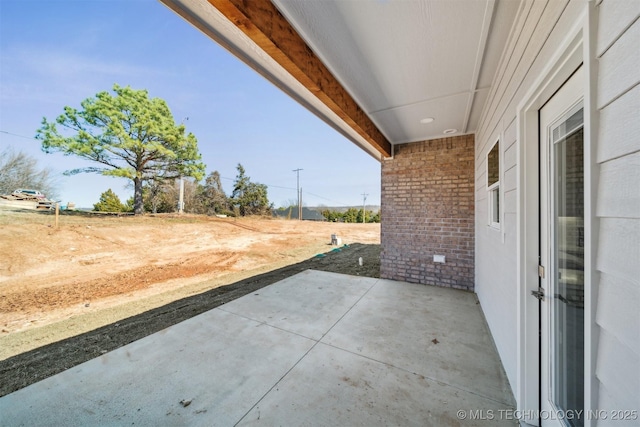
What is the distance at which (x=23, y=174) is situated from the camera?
36.7ft

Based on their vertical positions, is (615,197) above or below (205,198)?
below

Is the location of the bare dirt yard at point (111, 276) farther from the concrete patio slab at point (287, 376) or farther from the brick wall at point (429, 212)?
the brick wall at point (429, 212)

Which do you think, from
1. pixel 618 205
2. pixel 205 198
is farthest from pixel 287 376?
pixel 205 198

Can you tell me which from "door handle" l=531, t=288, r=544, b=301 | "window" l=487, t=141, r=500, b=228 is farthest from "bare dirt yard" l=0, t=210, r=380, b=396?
"door handle" l=531, t=288, r=544, b=301

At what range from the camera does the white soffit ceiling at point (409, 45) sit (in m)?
1.48

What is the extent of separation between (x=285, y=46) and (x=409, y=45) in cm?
99

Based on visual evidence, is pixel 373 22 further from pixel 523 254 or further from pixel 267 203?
pixel 267 203

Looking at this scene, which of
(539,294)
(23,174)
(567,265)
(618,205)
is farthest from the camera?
(23,174)

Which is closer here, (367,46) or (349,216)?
(367,46)

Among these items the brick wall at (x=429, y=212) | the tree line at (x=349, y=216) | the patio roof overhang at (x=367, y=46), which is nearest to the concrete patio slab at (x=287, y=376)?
the brick wall at (x=429, y=212)

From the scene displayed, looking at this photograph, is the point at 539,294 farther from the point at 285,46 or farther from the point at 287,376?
the point at 285,46

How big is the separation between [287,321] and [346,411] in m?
1.36

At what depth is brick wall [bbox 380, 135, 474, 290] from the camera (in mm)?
3811

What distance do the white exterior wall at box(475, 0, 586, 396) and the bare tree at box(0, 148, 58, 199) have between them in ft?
57.9
